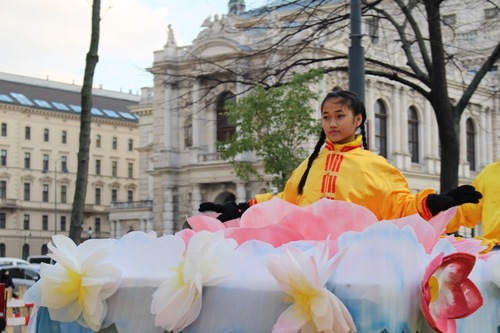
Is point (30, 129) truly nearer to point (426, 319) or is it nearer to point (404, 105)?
point (404, 105)

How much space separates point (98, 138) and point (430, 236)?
3777 inches

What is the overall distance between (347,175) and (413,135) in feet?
210

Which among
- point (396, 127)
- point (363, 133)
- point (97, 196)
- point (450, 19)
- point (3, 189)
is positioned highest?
point (396, 127)

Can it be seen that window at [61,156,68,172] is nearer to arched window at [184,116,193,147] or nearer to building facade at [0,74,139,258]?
building facade at [0,74,139,258]

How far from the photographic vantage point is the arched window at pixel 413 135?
66938 mm

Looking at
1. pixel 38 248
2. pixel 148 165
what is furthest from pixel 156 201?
pixel 38 248

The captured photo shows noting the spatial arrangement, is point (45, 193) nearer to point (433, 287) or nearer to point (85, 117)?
point (85, 117)

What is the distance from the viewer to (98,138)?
98375mm

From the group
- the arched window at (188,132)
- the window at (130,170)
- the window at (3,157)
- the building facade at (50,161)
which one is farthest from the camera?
the window at (130,170)

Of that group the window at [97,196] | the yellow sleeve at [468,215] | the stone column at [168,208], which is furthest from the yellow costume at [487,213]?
the window at [97,196]

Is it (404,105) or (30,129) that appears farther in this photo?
(30,129)

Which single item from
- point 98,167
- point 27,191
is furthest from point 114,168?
point 27,191

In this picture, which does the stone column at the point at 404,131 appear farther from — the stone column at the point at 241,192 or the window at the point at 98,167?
the window at the point at 98,167

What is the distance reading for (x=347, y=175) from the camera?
169 inches
